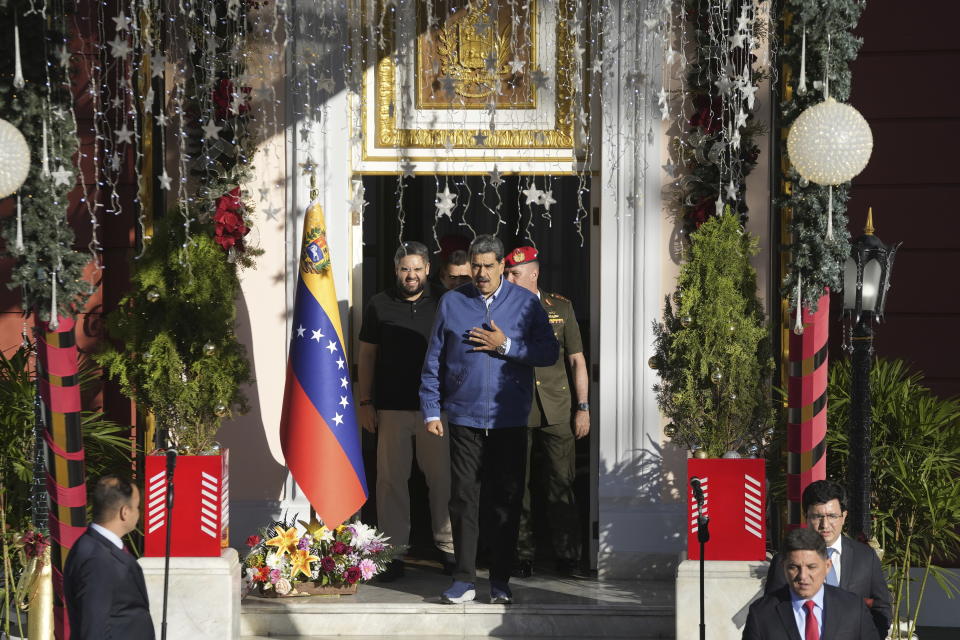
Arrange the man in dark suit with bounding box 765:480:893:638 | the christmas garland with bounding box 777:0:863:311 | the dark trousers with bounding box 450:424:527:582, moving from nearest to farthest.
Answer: the man in dark suit with bounding box 765:480:893:638, the christmas garland with bounding box 777:0:863:311, the dark trousers with bounding box 450:424:527:582

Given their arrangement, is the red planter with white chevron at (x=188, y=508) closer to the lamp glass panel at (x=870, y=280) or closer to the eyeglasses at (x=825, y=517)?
the eyeglasses at (x=825, y=517)

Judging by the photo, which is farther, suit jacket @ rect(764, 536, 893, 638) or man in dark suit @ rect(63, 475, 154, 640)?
suit jacket @ rect(764, 536, 893, 638)

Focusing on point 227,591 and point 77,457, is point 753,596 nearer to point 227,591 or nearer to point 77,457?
point 227,591

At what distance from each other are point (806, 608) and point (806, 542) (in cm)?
24

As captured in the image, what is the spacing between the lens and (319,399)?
8.27 meters

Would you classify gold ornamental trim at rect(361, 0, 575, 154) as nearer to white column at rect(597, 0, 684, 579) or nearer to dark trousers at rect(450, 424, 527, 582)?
white column at rect(597, 0, 684, 579)

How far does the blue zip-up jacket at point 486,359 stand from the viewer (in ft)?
25.4

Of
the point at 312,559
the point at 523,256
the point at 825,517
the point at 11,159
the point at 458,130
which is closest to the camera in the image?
the point at 825,517

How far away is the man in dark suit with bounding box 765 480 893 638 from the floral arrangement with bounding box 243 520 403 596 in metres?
2.97

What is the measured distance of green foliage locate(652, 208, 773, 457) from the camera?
7.80 metres

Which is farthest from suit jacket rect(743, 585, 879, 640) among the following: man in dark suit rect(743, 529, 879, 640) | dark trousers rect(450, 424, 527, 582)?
dark trousers rect(450, 424, 527, 582)

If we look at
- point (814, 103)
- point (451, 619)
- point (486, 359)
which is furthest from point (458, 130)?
point (451, 619)

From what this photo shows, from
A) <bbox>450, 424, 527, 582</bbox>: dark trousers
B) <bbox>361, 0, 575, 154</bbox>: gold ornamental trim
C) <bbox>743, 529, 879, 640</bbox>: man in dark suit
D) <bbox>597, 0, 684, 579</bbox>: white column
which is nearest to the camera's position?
<bbox>743, 529, 879, 640</bbox>: man in dark suit

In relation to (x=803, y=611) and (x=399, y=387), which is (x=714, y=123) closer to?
(x=399, y=387)
